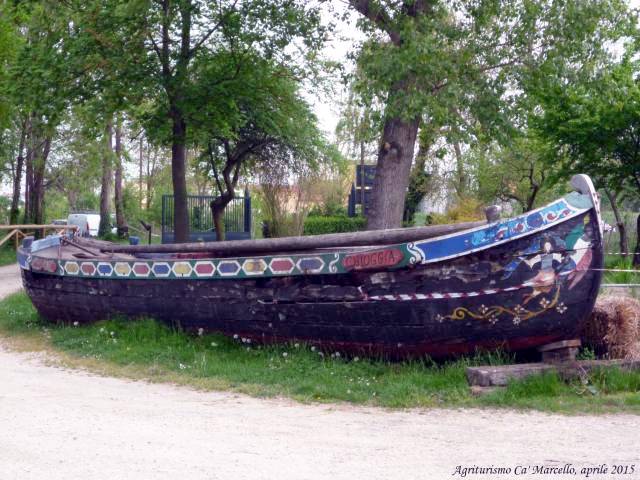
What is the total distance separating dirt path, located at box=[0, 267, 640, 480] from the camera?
5438mm

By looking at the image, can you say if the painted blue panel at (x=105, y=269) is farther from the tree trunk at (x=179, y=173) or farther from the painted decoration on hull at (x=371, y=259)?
the tree trunk at (x=179, y=173)

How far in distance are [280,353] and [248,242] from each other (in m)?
1.44

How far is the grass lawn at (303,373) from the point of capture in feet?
24.3

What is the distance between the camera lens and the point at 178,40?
16000 mm

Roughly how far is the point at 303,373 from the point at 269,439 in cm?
231

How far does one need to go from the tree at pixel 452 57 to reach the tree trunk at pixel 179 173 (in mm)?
4223

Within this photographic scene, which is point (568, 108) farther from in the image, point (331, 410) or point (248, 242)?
point (331, 410)

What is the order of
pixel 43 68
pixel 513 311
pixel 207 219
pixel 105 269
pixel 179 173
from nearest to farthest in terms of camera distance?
pixel 513 311
pixel 105 269
pixel 43 68
pixel 179 173
pixel 207 219

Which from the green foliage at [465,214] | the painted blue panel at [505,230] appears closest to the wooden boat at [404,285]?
the painted blue panel at [505,230]

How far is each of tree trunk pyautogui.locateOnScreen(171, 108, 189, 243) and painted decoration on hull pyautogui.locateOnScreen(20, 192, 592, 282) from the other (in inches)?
226

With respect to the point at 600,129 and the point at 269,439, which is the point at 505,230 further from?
the point at 600,129

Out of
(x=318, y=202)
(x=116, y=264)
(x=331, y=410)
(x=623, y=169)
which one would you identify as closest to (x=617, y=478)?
(x=331, y=410)

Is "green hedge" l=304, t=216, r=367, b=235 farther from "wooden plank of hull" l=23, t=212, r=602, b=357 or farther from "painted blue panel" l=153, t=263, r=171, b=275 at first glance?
"wooden plank of hull" l=23, t=212, r=602, b=357

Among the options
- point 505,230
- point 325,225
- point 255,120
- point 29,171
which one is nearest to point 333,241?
point 505,230
